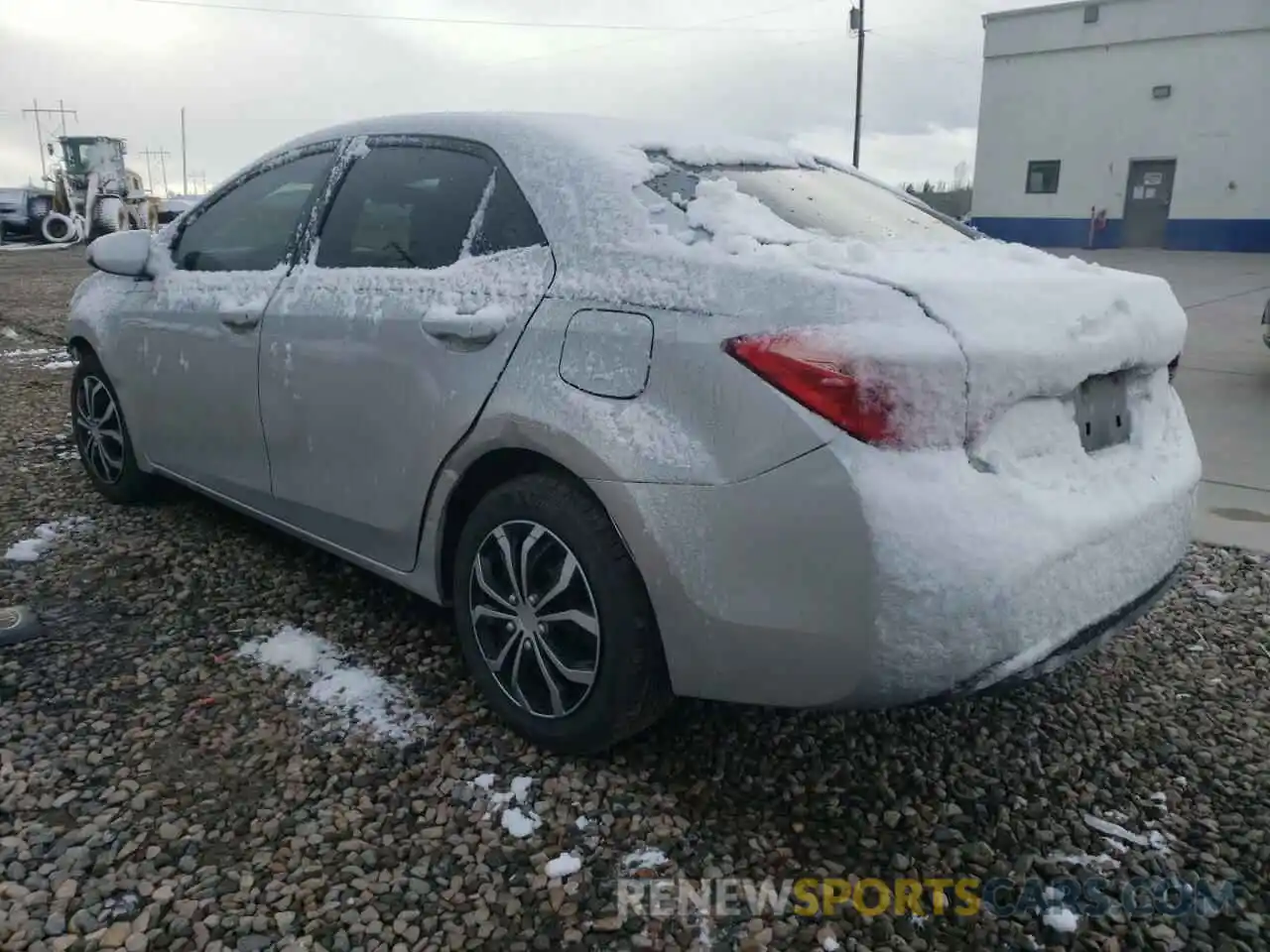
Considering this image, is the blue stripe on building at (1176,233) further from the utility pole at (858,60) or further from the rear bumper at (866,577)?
the rear bumper at (866,577)

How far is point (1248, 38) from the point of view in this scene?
24.4 m

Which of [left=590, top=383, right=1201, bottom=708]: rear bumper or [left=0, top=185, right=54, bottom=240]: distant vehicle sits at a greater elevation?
[left=0, top=185, right=54, bottom=240]: distant vehicle

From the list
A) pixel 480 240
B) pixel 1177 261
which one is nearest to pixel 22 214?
pixel 1177 261

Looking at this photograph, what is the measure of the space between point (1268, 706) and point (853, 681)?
165 centimetres

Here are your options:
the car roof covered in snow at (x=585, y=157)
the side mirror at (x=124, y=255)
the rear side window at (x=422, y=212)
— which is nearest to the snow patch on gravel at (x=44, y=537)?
the side mirror at (x=124, y=255)

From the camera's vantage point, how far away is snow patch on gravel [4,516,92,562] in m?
3.68

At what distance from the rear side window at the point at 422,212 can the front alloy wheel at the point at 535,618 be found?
74cm

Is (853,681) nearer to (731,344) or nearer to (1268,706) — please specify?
(731,344)

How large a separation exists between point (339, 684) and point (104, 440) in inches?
83.3

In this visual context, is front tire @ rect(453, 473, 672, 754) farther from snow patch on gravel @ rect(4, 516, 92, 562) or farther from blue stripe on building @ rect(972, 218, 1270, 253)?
blue stripe on building @ rect(972, 218, 1270, 253)

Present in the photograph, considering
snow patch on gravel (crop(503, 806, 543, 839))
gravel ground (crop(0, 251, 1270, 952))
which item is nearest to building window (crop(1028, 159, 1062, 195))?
gravel ground (crop(0, 251, 1270, 952))

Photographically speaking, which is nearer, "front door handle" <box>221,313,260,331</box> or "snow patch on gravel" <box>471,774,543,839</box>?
"snow patch on gravel" <box>471,774,543,839</box>

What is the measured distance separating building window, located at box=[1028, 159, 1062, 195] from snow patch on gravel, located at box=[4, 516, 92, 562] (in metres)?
28.6

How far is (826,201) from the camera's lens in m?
2.66
